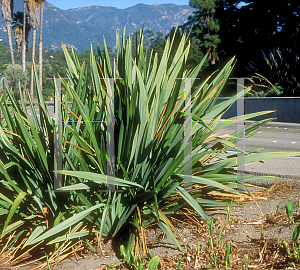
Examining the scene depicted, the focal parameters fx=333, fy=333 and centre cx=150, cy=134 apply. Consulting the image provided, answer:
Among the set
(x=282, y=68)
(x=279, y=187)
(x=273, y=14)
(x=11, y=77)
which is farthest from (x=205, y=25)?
(x=279, y=187)

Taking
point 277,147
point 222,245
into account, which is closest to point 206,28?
point 277,147

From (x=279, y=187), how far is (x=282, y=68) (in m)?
14.5

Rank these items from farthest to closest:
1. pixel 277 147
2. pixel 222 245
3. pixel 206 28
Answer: pixel 206 28
pixel 277 147
pixel 222 245

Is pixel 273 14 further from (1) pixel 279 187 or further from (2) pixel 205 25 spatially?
(1) pixel 279 187

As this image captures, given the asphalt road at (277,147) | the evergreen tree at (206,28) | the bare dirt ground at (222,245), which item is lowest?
the asphalt road at (277,147)

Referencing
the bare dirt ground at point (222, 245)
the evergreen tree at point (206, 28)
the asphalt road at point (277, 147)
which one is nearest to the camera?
the bare dirt ground at point (222, 245)

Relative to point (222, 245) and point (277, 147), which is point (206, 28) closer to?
point (277, 147)

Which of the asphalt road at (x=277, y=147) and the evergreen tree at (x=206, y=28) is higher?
the evergreen tree at (x=206, y=28)

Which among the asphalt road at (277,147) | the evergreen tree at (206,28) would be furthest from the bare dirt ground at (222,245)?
the evergreen tree at (206,28)

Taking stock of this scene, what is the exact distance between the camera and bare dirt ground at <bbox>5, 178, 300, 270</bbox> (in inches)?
81.5

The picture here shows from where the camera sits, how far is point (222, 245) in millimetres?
2270

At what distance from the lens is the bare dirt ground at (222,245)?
6.79ft

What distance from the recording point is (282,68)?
16406mm

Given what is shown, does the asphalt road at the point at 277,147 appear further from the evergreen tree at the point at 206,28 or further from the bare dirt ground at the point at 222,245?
the evergreen tree at the point at 206,28
